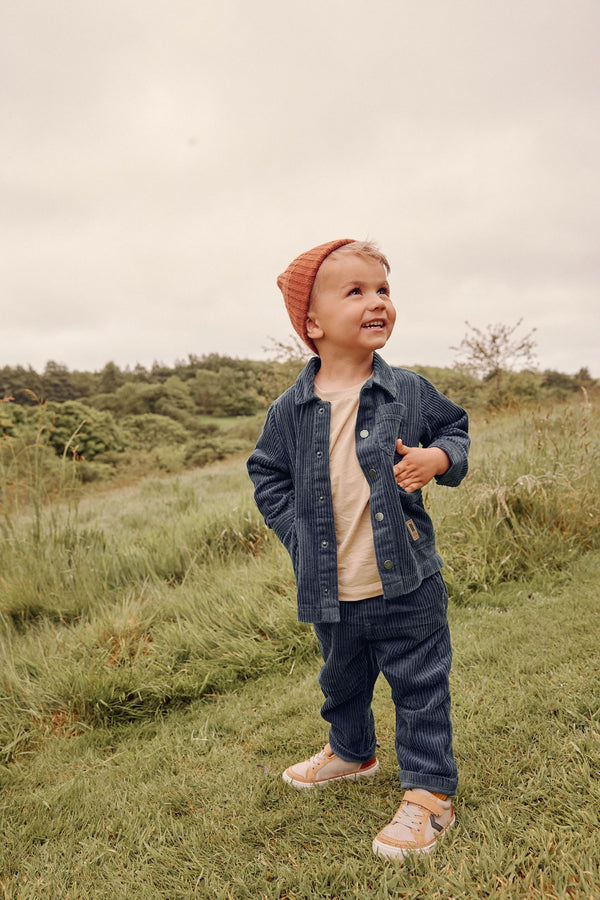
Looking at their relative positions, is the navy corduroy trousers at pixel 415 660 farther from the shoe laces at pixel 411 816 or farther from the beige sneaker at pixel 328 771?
the beige sneaker at pixel 328 771

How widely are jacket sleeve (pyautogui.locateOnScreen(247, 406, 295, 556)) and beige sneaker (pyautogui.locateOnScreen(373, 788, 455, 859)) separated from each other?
88 centimetres

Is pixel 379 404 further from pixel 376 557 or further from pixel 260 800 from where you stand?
pixel 260 800

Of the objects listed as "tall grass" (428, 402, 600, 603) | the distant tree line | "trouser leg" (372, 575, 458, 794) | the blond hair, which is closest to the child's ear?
the blond hair

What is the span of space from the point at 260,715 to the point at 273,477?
53.5 inches

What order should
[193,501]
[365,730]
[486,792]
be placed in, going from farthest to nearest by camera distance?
1. [193,501]
2. [365,730]
3. [486,792]

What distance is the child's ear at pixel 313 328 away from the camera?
6.79 feet

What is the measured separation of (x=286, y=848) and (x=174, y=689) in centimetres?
139

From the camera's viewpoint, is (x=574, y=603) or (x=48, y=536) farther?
(x=48, y=536)

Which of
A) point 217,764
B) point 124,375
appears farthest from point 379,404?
point 124,375

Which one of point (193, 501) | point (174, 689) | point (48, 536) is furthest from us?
point (193, 501)

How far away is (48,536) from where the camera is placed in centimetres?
490

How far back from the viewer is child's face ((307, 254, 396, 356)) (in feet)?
6.36

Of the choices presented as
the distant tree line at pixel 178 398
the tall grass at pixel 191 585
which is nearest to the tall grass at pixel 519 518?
the tall grass at pixel 191 585

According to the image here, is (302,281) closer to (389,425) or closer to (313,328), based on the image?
(313,328)
